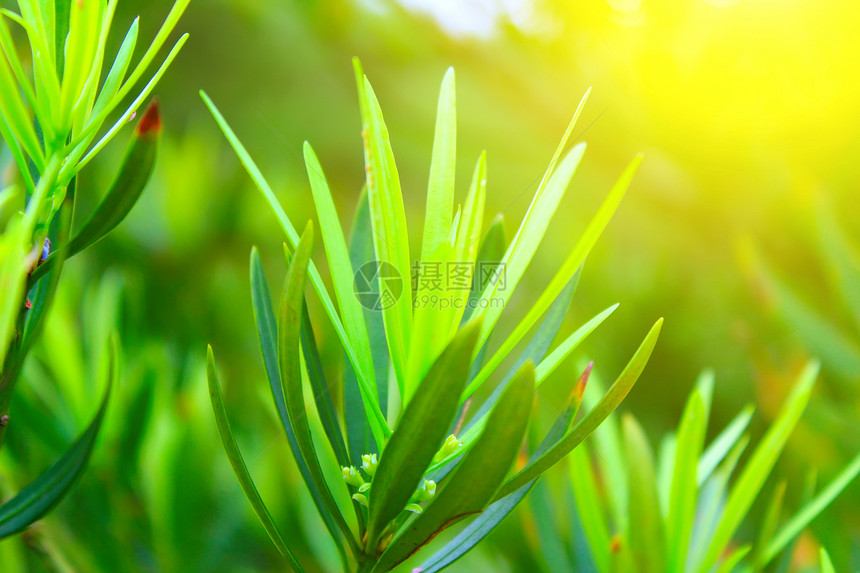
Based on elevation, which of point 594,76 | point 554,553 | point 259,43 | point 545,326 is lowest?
point 554,553

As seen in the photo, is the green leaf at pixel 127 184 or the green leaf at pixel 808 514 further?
the green leaf at pixel 808 514

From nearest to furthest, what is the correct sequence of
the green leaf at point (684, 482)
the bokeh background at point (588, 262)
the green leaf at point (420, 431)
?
the green leaf at point (420, 431) < the green leaf at point (684, 482) < the bokeh background at point (588, 262)

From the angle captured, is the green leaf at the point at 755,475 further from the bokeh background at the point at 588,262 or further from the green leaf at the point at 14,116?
the green leaf at the point at 14,116

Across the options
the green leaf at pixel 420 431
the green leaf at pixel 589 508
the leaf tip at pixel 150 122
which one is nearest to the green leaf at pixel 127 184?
the leaf tip at pixel 150 122

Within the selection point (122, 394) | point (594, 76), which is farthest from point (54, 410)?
point (594, 76)

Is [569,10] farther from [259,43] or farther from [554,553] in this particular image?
[259,43]

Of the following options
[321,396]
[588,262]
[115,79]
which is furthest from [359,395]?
[588,262]

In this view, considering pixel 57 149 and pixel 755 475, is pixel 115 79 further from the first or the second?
pixel 755 475

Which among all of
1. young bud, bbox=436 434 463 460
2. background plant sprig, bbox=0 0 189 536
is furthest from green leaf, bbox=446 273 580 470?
background plant sprig, bbox=0 0 189 536
